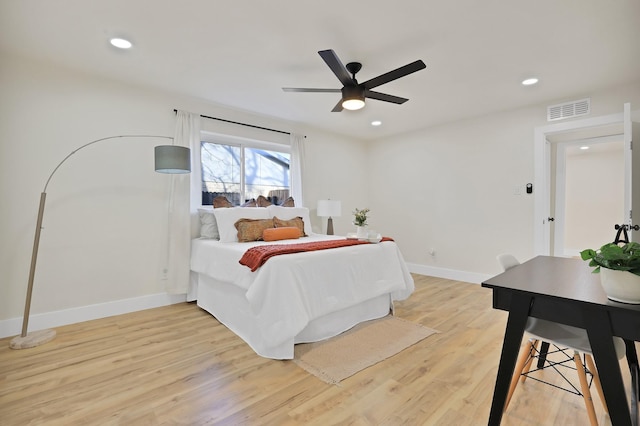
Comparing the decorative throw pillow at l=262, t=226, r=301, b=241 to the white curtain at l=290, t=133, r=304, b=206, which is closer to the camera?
the decorative throw pillow at l=262, t=226, r=301, b=241

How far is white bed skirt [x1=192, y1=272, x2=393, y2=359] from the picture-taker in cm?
236

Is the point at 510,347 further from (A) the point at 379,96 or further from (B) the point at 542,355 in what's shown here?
(A) the point at 379,96

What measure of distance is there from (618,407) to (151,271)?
3839 mm

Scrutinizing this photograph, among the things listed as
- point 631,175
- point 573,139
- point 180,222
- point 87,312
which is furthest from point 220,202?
point 573,139

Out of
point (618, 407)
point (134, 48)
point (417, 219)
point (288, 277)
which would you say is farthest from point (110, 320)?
point (417, 219)

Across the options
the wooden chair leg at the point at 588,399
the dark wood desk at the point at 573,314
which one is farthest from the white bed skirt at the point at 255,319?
the wooden chair leg at the point at 588,399

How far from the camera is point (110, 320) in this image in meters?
3.06

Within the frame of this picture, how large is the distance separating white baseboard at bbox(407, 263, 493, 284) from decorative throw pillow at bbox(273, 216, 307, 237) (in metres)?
2.25

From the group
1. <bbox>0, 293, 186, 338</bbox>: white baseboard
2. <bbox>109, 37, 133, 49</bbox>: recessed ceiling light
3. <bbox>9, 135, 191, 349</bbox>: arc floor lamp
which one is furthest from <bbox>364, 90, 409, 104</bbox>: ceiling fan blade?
<bbox>0, 293, 186, 338</bbox>: white baseboard

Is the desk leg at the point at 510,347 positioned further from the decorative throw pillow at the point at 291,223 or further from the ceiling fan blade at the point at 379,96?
the decorative throw pillow at the point at 291,223

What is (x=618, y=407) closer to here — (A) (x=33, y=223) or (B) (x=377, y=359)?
(B) (x=377, y=359)

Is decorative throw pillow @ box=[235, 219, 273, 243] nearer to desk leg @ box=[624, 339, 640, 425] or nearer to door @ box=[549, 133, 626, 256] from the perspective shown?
desk leg @ box=[624, 339, 640, 425]

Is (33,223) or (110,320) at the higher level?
(33,223)

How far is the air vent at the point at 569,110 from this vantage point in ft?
11.6
